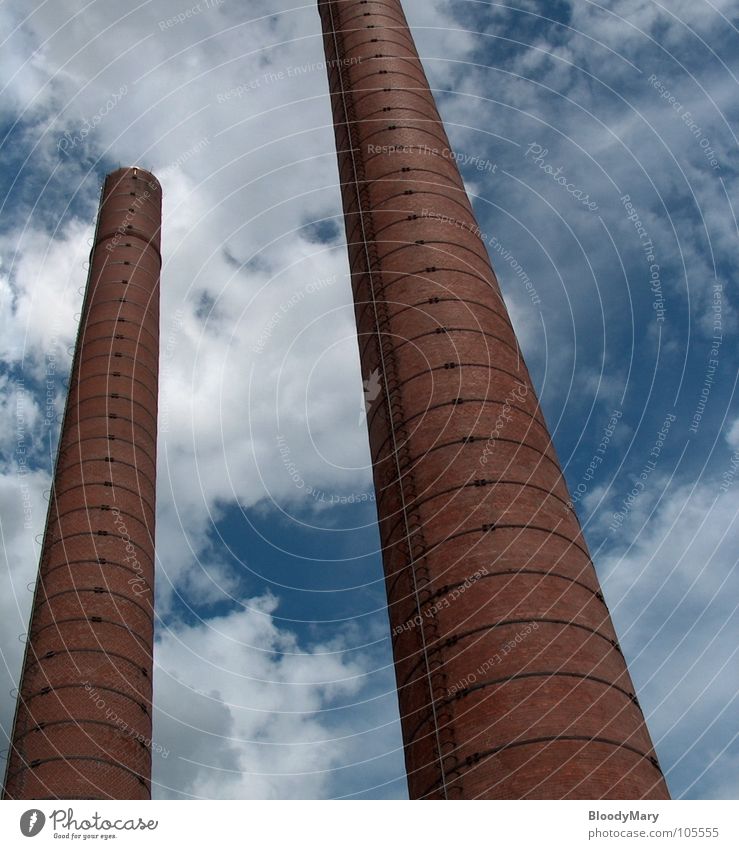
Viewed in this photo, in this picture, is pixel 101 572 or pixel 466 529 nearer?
pixel 466 529

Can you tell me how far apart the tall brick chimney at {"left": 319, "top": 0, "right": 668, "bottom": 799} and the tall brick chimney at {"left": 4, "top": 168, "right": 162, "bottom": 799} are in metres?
7.78

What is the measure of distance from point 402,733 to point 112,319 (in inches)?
694

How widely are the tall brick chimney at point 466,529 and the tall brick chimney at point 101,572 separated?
7.78 metres

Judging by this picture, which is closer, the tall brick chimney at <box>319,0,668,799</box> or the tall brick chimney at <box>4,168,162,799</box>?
the tall brick chimney at <box>319,0,668,799</box>

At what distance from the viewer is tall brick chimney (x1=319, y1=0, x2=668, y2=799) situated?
38.6ft

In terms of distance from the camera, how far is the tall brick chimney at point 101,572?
60.1ft

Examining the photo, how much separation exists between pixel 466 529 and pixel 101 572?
11.1m

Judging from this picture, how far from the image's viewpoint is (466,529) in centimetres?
1377

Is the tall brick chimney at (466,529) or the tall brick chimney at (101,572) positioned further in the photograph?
the tall brick chimney at (101,572)

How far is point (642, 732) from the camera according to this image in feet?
41.5

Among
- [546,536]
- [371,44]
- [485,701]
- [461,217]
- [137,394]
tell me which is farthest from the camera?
[137,394]

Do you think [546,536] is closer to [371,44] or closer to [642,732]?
[642,732]

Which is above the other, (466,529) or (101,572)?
(101,572)
